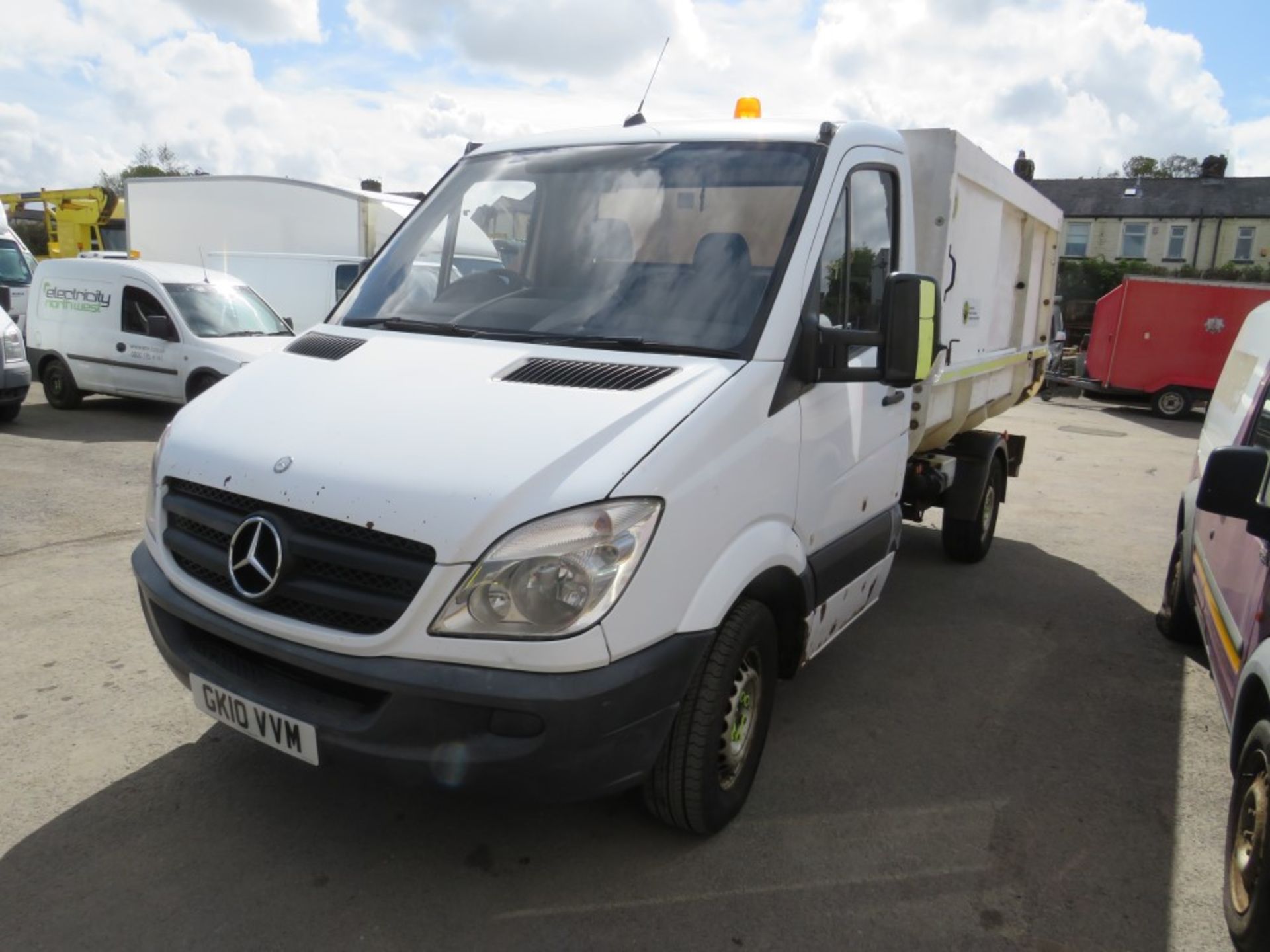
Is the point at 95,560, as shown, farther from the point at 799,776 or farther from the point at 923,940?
the point at 923,940

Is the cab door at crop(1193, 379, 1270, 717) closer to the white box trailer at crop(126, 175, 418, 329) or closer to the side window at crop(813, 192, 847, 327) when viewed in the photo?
the side window at crop(813, 192, 847, 327)

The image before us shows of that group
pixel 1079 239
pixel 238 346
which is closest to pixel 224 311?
pixel 238 346

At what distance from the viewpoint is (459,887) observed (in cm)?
290

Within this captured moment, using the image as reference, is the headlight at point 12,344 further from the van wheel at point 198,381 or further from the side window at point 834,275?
the side window at point 834,275

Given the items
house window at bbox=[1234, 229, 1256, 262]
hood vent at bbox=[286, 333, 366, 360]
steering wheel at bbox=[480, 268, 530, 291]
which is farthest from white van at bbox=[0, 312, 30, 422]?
house window at bbox=[1234, 229, 1256, 262]

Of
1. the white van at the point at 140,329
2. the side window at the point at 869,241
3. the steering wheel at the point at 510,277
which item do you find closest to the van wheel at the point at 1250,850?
the side window at the point at 869,241

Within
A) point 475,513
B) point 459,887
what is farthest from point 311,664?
point 459,887

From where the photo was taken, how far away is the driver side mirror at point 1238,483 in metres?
2.77

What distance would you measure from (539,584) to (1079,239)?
5482 cm

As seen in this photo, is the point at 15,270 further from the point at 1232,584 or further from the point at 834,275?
the point at 1232,584

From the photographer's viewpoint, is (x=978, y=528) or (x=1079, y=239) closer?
(x=978, y=528)

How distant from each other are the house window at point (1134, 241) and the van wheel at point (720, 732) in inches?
2117

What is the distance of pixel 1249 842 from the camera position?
9.07 feet

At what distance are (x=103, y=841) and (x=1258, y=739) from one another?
3.43 metres
